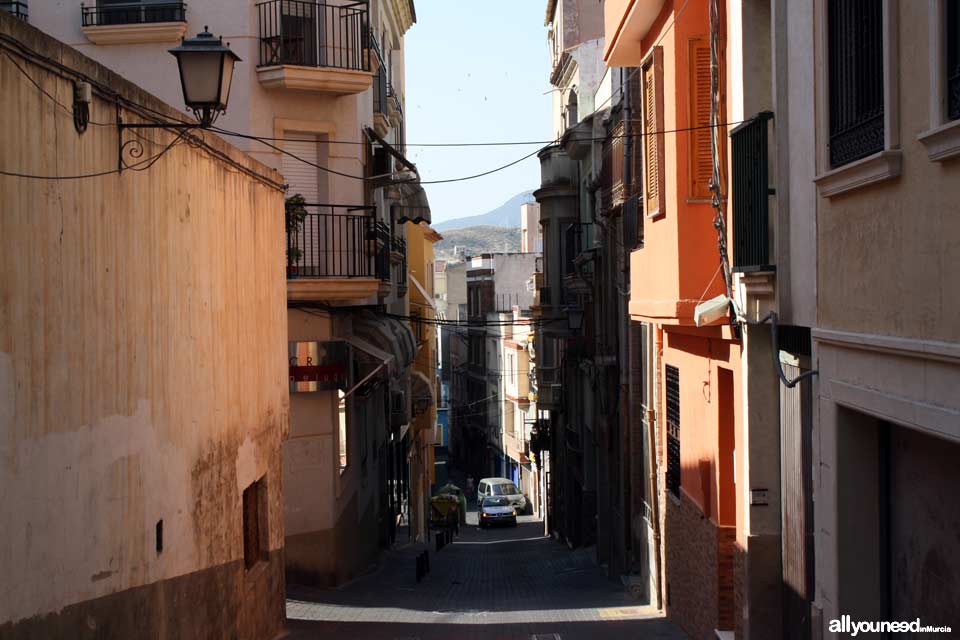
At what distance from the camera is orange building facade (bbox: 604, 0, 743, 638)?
1080 cm

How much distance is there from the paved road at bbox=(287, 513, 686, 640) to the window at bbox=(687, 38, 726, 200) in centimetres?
536

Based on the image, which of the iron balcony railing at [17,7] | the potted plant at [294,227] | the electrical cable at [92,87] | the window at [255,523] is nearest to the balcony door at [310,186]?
the potted plant at [294,227]

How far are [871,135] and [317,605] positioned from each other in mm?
12492

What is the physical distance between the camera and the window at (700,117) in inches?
432

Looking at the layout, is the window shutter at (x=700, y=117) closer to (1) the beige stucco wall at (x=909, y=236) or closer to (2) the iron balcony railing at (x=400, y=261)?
(1) the beige stucco wall at (x=909, y=236)

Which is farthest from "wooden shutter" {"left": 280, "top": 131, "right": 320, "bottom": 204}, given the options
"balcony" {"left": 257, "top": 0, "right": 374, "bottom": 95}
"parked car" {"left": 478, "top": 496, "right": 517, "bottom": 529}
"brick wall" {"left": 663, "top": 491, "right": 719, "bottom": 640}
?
"parked car" {"left": 478, "top": 496, "right": 517, "bottom": 529}

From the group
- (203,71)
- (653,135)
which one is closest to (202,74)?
(203,71)

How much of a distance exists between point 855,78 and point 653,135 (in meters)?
6.10

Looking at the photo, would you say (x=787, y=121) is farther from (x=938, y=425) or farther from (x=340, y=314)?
(x=340, y=314)

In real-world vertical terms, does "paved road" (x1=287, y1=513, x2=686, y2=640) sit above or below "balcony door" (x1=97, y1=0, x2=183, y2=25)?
below

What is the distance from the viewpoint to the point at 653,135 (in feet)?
41.3

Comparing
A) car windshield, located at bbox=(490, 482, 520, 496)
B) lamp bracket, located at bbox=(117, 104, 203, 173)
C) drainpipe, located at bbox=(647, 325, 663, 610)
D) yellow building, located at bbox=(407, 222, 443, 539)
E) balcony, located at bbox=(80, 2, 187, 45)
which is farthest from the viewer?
car windshield, located at bbox=(490, 482, 520, 496)

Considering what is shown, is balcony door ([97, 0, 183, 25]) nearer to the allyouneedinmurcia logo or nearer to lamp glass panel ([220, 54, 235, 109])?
lamp glass panel ([220, 54, 235, 109])

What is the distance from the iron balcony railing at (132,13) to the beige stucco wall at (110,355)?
26.4 ft
